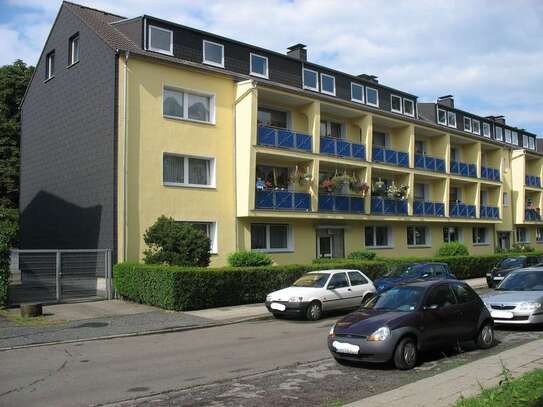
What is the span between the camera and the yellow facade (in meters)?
21.0

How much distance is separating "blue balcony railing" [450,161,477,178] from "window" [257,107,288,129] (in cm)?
1383

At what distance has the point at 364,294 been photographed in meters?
17.2

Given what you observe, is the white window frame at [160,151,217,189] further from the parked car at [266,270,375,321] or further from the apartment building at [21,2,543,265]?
the parked car at [266,270,375,321]

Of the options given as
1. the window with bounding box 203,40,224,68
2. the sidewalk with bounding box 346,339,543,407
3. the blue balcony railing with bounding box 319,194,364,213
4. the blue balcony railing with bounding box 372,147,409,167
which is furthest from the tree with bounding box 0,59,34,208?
the sidewalk with bounding box 346,339,543,407

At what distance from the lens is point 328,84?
30109 millimetres

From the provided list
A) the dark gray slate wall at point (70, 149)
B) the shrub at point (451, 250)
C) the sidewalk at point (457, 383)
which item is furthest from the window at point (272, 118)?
the sidewalk at point (457, 383)

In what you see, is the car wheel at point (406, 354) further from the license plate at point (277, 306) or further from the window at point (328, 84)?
the window at point (328, 84)

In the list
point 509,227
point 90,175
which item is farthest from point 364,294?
point 509,227

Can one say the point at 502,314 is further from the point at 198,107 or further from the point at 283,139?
the point at 198,107

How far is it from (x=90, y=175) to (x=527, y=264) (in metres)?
19.8

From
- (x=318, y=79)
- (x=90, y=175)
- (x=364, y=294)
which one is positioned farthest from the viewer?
(x=318, y=79)

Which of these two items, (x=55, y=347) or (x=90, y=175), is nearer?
(x=55, y=347)

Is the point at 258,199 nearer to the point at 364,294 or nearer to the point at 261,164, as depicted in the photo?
the point at 261,164

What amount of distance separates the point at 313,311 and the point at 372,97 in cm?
1969
